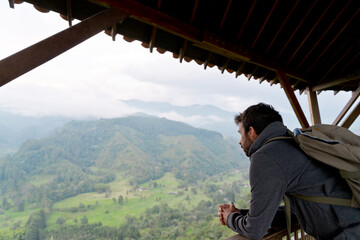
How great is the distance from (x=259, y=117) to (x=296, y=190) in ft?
1.21

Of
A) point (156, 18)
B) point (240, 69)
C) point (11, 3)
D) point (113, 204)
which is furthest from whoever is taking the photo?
point (113, 204)

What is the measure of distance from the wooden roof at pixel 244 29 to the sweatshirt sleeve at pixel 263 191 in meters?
1.40

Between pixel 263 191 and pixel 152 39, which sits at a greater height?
pixel 263 191

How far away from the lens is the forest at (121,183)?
4175 centimetres

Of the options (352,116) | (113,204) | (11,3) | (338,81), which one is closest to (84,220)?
(113,204)

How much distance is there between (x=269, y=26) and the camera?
2.47 m

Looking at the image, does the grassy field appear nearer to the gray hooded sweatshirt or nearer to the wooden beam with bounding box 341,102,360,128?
the wooden beam with bounding box 341,102,360,128

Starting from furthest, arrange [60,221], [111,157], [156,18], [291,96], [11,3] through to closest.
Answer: [111,157], [60,221], [291,96], [156,18], [11,3]

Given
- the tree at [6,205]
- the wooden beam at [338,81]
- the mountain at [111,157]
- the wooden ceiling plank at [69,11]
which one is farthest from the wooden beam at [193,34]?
the tree at [6,205]

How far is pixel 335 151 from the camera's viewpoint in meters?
0.91

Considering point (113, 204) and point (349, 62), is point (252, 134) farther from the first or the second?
point (113, 204)

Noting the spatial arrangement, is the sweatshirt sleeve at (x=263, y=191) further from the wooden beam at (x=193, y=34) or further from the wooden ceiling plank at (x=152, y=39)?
the wooden ceiling plank at (x=152, y=39)

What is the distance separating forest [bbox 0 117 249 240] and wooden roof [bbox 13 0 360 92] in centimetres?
2940

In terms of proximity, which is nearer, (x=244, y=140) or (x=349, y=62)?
(x=244, y=140)
